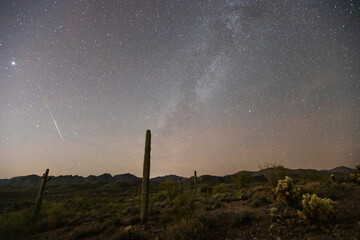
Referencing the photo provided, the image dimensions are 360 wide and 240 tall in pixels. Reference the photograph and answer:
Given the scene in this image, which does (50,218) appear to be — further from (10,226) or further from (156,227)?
(156,227)

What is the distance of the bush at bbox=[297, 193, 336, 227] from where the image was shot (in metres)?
5.13

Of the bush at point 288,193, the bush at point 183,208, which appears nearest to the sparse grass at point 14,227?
the bush at point 183,208

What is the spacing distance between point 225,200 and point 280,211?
6.20m

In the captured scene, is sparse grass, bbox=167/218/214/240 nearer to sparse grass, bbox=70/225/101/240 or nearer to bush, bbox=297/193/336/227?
bush, bbox=297/193/336/227

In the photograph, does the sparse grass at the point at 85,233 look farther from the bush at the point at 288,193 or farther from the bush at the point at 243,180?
the bush at the point at 243,180

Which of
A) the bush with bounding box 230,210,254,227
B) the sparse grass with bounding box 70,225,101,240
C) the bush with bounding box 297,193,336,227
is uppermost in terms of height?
the bush with bounding box 297,193,336,227

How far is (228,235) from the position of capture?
585 cm

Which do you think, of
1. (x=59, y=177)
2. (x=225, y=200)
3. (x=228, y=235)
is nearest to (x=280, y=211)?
(x=228, y=235)

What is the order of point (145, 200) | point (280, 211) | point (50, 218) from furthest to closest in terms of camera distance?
point (50, 218) < point (145, 200) < point (280, 211)

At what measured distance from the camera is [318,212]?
5.27 metres

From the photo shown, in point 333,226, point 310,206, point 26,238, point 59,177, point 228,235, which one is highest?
point 59,177

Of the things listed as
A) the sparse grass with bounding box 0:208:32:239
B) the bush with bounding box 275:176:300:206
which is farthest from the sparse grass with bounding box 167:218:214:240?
the sparse grass with bounding box 0:208:32:239

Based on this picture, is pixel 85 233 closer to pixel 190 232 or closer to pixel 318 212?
pixel 190 232

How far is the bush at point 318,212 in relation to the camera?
16.8 ft
